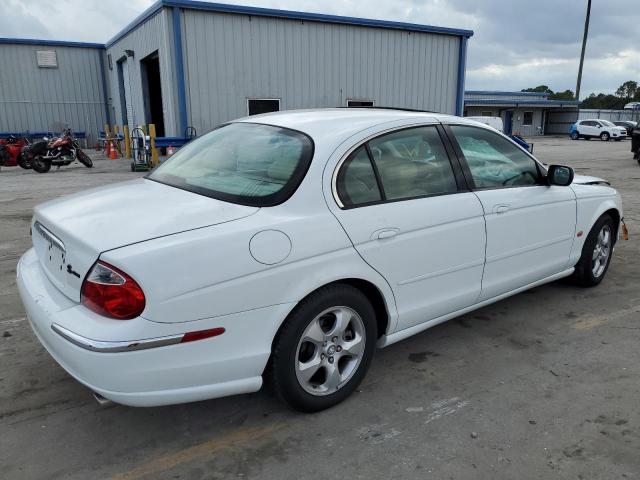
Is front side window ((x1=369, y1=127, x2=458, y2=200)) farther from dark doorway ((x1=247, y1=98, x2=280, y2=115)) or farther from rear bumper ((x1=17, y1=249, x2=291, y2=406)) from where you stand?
dark doorway ((x1=247, y1=98, x2=280, y2=115))

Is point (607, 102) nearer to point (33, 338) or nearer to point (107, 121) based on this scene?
point (107, 121)

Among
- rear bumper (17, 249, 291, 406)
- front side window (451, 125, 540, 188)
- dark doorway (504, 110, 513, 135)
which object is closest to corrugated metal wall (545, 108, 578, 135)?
dark doorway (504, 110, 513, 135)

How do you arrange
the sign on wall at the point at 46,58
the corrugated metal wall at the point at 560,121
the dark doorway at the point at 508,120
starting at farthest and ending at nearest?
the corrugated metal wall at the point at 560,121
the dark doorway at the point at 508,120
the sign on wall at the point at 46,58

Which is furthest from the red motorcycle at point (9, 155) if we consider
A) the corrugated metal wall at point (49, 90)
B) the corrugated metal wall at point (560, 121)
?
the corrugated metal wall at point (560, 121)

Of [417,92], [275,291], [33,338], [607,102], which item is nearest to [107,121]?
[417,92]

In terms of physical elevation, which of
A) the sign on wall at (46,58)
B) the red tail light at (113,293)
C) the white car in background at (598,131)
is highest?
the sign on wall at (46,58)

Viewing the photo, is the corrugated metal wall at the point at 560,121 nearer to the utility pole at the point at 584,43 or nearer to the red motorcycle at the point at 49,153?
the utility pole at the point at 584,43

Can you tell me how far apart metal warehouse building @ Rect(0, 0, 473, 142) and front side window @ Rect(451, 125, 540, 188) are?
11679 millimetres

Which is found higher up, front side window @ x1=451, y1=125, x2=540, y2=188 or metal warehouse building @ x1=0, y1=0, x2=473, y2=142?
metal warehouse building @ x1=0, y1=0, x2=473, y2=142

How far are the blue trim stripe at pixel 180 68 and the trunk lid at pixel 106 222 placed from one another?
38.0 feet

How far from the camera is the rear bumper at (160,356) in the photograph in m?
2.20

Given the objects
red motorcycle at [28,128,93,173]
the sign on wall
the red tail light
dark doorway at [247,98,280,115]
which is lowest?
red motorcycle at [28,128,93,173]

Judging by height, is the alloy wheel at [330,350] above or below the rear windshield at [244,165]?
below

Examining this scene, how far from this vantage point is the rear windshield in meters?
2.70
